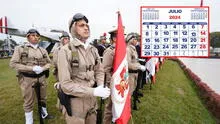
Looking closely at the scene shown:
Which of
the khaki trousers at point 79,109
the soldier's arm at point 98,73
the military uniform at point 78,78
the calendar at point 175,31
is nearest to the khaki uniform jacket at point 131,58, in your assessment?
the calendar at point 175,31

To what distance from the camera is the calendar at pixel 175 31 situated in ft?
21.2

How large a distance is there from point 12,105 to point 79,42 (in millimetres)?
5486

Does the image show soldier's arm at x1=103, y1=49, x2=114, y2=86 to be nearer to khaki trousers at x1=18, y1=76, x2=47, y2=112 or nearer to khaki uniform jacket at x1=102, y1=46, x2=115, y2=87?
khaki uniform jacket at x1=102, y1=46, x2=115, y2=87

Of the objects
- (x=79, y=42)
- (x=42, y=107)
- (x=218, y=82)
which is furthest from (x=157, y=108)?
(x=218, y=82)

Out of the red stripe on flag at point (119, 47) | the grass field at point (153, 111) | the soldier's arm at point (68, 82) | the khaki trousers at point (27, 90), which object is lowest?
the grass field at point (153, 111)

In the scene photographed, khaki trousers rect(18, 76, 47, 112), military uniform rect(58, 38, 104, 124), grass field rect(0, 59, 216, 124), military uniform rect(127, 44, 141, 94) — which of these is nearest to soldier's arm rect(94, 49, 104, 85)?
military uniform rect(58, 38, 104, 124)

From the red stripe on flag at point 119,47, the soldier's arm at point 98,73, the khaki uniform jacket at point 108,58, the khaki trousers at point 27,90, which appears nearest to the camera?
the soldier's arm at point 98,73

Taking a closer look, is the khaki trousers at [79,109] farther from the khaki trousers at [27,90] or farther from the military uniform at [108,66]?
the khaki trousers at [27,90]

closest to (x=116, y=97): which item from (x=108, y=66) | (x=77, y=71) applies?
(x=77, y=71)

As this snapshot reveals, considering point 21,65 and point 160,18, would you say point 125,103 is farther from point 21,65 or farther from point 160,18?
point 160,18

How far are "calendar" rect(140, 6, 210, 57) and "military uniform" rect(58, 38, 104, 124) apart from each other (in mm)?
3524

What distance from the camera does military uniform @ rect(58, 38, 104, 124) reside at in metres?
2.95

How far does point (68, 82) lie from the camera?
9.68 ft

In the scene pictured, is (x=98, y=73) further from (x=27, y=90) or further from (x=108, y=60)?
(x=27, y=90)
